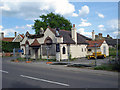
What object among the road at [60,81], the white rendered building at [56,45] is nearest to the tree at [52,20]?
the white rendered building at [56,45]

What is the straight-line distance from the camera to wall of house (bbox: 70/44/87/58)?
2634cm

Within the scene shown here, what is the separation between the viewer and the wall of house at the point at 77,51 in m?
26.3

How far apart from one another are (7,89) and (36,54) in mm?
20217

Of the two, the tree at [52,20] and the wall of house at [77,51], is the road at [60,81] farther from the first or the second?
the tree at [52,20]

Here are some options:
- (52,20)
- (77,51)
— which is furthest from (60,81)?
(52,20)

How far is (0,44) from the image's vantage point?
136ft

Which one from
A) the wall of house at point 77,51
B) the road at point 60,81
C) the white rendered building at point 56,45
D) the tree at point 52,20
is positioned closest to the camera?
the road at point 60,81

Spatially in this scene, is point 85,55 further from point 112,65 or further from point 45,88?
point 45,88

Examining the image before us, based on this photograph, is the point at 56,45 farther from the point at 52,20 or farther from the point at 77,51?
the point at 52,20

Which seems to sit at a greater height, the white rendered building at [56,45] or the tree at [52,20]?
the tree at [52,20]

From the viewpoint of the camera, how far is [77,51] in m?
27.6

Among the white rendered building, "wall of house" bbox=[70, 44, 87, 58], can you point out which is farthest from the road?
"wall of house" bbox=[70, 44, 87, 58]

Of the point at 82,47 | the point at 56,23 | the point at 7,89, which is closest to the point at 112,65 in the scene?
the point at 7,89

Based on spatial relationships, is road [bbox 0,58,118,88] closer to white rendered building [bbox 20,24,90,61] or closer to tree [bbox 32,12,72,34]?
white rendered building [bbox 20,24,90,61]
